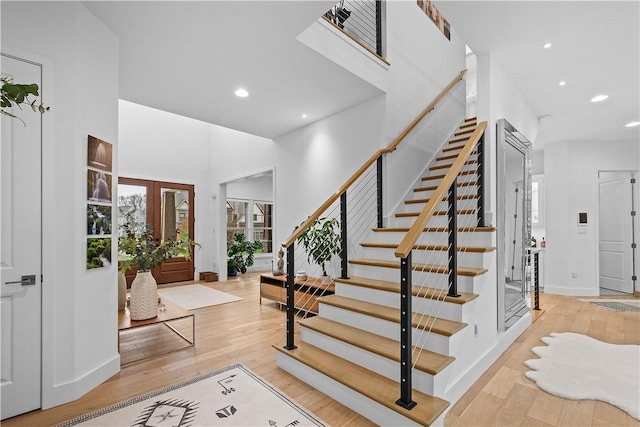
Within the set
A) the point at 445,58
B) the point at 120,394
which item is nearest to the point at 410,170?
the point at 445,58

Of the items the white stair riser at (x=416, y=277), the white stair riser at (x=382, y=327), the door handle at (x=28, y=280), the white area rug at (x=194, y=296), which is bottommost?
the white area rug at (x=194, y=296)

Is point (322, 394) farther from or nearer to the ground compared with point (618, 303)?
farther from the ground

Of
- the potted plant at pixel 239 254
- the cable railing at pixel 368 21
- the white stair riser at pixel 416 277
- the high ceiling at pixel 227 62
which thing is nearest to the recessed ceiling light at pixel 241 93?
the high ceiling at pixel 227 62

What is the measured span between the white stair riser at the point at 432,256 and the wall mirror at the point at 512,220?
35 centimetres

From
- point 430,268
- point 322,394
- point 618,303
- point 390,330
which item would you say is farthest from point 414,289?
point 618,303

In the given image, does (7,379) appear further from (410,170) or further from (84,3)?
(410,170)

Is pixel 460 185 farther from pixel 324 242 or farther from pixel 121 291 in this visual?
pixel 121 291

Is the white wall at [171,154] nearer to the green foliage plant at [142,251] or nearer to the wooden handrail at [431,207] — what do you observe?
the green foliage plant at [142,251]

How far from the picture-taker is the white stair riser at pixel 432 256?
2764 millimetres

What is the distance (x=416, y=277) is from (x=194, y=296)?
427 cm

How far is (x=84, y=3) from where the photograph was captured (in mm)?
2338

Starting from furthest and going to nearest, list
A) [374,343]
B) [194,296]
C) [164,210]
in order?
[164,210] < [194,296] < [374,343]

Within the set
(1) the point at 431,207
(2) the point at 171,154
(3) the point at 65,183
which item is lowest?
(1) the point at 431,207

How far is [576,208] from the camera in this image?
5910 mm
